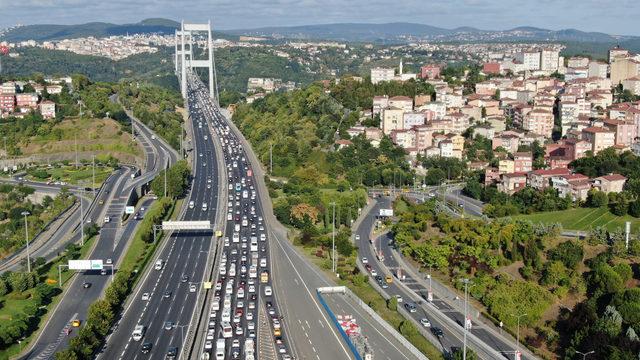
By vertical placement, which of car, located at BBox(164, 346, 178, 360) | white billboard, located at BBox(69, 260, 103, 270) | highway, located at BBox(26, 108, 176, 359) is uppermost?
white billboard, located at BBox(69, 260, 103, 270)

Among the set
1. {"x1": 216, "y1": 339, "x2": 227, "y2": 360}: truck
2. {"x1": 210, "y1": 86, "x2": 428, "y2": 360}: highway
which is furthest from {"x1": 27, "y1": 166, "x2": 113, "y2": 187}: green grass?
{"x1": 216, "y1": 339, "x2": 227, "y2": 360}: truck

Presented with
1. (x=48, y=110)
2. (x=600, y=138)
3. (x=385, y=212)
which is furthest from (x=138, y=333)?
(x=48, y=110)

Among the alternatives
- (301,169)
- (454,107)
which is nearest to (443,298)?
(301,169)

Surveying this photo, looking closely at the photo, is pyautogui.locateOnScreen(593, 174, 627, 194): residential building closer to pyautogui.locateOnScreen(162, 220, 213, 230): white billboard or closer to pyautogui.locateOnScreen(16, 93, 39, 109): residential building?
pyautogui.locateOnScreen(162, 220, 213, 230): white billboard

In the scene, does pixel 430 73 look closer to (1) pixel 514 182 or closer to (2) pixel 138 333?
(1) pixel 514 182

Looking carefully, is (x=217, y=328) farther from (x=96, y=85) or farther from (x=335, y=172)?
(x=96, y=85)

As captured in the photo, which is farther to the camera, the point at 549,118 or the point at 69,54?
the point at 69,54
